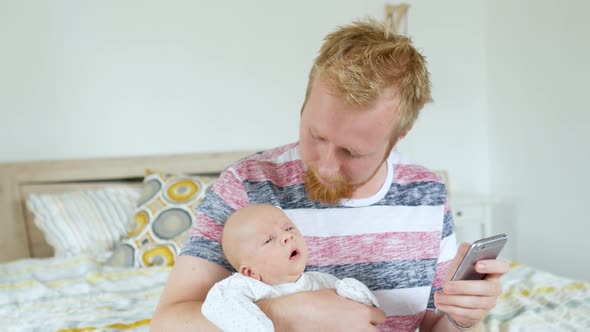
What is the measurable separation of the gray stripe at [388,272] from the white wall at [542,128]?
1984 mm

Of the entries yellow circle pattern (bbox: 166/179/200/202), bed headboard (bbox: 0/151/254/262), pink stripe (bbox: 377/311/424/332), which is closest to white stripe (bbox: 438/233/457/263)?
pink stripe (bbox: 377/311/424/332)

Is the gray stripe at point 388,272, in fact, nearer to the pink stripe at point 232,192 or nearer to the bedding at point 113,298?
→ the pink stripe at point 232,192

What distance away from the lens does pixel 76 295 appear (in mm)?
2059

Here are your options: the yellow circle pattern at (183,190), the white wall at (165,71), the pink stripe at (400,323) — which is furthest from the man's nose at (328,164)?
the white wall at (165,71)

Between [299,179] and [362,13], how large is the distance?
233cm

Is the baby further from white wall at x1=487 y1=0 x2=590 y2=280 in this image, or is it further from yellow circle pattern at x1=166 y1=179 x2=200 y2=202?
white wall at x1=487 y1=0 x2=590 y2=280

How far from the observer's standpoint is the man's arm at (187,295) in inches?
40.2

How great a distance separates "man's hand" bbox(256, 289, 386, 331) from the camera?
102 cm

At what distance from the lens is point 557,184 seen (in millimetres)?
3066

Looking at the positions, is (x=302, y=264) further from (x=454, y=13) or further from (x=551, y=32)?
(x=454, y=13)

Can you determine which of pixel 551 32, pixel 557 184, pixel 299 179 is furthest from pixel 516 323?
pixel 551 32

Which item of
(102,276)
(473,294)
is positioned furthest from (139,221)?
(473,294)

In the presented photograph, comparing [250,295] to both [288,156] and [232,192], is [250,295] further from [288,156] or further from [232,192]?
[288,156]

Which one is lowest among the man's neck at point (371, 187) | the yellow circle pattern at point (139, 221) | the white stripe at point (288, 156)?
the yellow circle pattern at point (139, 221)
